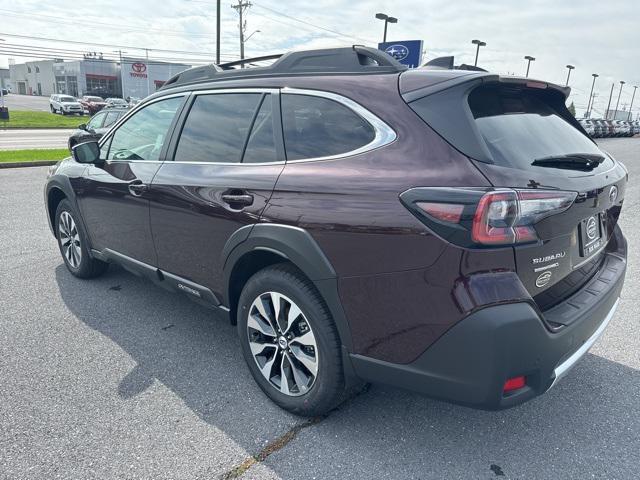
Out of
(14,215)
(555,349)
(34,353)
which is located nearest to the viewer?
(555,349)

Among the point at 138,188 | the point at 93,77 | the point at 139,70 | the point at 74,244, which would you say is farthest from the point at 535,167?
the point at 93,77

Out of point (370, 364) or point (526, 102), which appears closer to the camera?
point (370, 364)

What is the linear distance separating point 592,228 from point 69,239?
4.43 metres

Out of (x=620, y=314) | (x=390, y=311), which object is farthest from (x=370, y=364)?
(x=620, y=314)

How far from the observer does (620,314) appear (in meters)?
3.94

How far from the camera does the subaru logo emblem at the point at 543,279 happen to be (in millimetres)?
2043

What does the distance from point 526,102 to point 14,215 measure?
7.13 meters

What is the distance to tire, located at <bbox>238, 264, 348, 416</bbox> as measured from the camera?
7.73 feet

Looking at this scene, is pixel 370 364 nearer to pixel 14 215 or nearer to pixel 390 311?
pixel 390 311

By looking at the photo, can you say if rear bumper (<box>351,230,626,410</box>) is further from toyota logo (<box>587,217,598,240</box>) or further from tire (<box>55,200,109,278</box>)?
tire (<box>55,200,109,278</box>)

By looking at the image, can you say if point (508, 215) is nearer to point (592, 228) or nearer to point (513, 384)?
point (513, 384)

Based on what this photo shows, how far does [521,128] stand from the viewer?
2.33 m

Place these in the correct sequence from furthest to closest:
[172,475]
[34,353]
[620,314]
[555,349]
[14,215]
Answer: [14,215] < [620,314] < [34,353] < [172,475] < [555,349]

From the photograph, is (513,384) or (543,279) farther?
(543,279)
